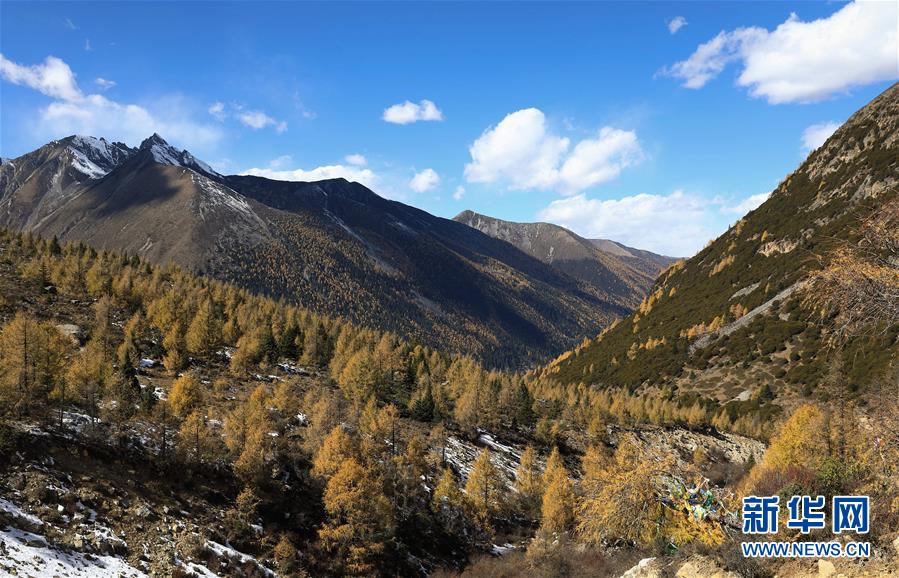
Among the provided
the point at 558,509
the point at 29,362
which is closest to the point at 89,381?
the point at 29,362

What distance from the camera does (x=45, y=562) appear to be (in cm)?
2911

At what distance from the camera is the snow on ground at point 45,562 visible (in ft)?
88.8

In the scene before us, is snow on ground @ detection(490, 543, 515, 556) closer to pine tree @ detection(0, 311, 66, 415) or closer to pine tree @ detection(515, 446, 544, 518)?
pine tree @ detection(515, 446, 544, 518)

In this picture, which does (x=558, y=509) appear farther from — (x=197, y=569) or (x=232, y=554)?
(x=197, y=569)

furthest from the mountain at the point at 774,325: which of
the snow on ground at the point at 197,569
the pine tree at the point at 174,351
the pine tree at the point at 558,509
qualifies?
the pine tree at the point at 174,351

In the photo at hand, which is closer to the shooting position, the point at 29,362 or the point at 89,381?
the point at 89,381

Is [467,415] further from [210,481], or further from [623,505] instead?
[623,505]

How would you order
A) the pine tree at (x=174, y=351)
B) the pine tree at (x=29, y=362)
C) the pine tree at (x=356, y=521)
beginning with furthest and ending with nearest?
the pine tree at (x=174, y=351) < the pine tree at (x=29, y=362) < the pine tree at (x=356, y=521)

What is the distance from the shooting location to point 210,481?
181 feet

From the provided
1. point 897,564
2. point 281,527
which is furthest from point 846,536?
point 281,527

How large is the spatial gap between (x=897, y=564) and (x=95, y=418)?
71.7 meters

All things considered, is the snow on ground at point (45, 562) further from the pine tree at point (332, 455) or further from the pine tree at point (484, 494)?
the pine tree at point (484, 494)

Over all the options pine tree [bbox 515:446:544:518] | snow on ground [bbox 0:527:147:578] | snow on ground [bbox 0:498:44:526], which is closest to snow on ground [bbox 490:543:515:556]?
pine tree [bbox 515:446:544:518]

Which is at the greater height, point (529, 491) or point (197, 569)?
point (197, 569)
